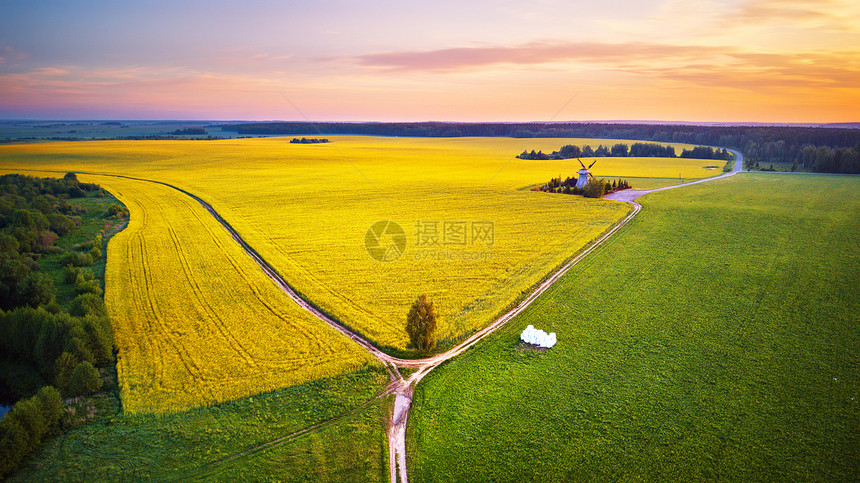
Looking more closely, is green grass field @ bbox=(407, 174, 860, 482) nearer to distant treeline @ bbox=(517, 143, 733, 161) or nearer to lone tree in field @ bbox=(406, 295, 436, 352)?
lone tree in field @ bbox=(406, 295, 436, 352)

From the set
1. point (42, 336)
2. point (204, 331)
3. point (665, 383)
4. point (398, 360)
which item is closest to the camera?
point (665, 383)

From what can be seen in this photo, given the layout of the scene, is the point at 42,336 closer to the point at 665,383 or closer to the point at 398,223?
the point at 665,383

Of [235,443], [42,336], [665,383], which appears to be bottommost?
[235,443]

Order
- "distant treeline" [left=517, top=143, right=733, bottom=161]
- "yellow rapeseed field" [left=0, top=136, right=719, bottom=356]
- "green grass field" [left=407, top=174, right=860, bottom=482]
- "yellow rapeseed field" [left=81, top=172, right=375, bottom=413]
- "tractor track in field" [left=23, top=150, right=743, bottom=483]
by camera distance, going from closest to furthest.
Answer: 1. "green grass field" [left=407, top=174, right=860, bottom=482]
2. "tractor track in field" [left=23, top=150, right=743, bottom=483]
3. "yellow rapeseed field" [left=81, top=172, right=375, bottom=413]
4. "yellow rapeseed field" [left=0, top=136, right=719, bottom=356]
5. "distant treeline" [left=517, top=143, right=733, bottom=161]

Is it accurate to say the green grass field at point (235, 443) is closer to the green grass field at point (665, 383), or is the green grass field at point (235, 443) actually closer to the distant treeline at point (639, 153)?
the green grass field at point (665, 383)

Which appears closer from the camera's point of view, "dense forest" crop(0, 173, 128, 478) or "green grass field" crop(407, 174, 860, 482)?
"green grass field" crop(407, 174, 860, 482)

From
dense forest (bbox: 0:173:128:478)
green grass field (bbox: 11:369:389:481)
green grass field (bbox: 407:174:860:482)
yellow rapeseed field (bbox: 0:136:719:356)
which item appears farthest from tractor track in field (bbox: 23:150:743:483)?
dense forest (bbox: 0:173:128:478)

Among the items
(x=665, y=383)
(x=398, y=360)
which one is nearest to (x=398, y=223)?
(x=398, y=360)
